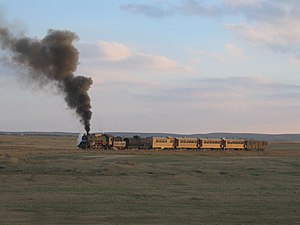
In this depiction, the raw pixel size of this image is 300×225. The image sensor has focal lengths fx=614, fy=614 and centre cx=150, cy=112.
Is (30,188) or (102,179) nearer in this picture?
(30,188)

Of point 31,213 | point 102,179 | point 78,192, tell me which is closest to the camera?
point 31,213

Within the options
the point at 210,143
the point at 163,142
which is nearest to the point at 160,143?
the point at 163,142

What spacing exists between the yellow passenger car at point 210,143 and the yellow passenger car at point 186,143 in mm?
791

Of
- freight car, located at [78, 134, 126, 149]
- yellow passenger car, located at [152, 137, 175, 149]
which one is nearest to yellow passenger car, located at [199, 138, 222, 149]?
yellow passenger car, located at [152, 137, 175, 149]

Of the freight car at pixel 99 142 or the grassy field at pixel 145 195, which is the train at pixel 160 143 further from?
the grassy field at pixel 145 195

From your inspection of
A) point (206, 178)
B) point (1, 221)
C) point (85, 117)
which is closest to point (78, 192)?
point (1, 221)

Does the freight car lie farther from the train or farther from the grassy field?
the grassy field

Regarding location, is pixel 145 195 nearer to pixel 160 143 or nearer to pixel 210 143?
pixel 160 143

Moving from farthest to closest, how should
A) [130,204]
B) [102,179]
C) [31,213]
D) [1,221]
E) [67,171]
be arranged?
[67,171], [102,179], [130,204], [31,213], [1,221]

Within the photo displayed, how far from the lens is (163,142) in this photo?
3676 inches

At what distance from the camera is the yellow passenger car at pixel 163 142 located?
302 feet

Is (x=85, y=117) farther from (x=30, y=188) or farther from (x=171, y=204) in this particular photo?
(x=171, y=204)

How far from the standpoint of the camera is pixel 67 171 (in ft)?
143

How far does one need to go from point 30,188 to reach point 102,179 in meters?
7.08
